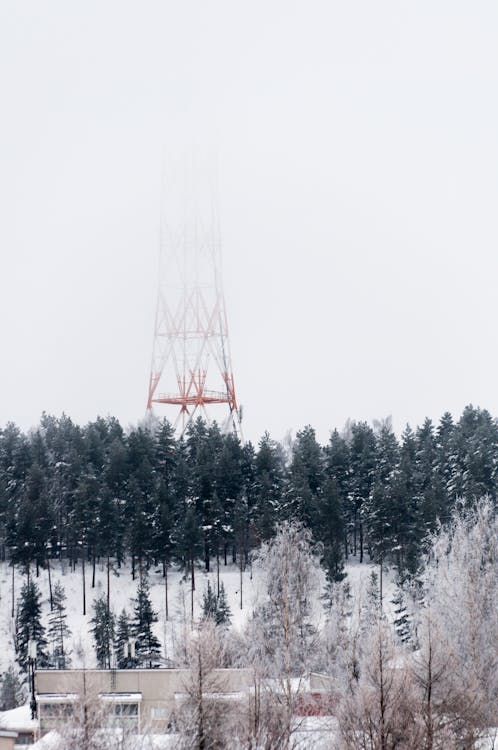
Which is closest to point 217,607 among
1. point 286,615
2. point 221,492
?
point 221,492

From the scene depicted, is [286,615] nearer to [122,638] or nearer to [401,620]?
[401,620]

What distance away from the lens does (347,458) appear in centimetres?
7331

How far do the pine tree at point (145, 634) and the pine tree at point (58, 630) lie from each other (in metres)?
3.29

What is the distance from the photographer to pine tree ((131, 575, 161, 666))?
54.7 meters

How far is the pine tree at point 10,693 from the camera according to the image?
5028 cm

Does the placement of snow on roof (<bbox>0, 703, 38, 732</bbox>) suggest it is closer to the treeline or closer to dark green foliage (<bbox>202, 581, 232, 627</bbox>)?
dark green foliage (<bbox>202, 581, 232, 627</bbox>)

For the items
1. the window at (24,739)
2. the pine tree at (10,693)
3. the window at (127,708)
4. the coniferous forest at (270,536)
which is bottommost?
the pine tree at (10,693)

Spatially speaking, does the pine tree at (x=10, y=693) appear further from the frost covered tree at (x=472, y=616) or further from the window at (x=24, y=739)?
the frost covered tree at (x=472, y=616)

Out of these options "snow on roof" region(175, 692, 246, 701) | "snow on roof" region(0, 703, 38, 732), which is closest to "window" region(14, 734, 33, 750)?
"snow on roof" region(0, 703, 38, 732)

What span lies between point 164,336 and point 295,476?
13.2 m

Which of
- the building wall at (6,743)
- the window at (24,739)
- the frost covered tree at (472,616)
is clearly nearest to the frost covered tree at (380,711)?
the frost covered tree at (472,616)

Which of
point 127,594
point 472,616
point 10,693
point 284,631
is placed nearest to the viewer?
point 472,616

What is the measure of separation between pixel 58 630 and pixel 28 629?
57.5 inches

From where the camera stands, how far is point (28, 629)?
56.6 meters
